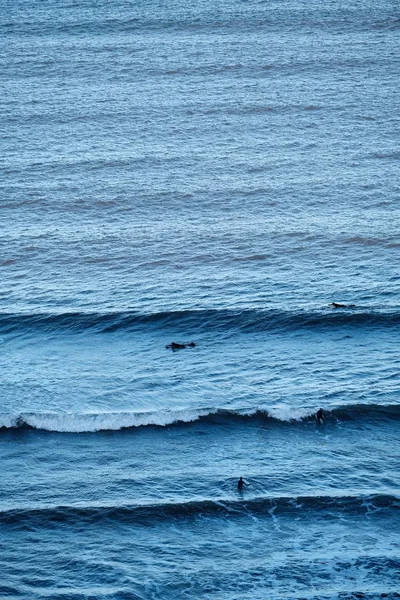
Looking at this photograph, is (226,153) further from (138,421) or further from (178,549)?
(178,549)

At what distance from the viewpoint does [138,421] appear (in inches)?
1106

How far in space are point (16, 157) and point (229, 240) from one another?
1627 centimetres

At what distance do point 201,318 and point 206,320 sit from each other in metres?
0.23

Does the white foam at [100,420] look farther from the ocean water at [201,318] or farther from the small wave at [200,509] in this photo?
the small wave at [200,509]

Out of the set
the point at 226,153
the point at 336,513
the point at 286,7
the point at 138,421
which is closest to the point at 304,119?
the point at 226,153

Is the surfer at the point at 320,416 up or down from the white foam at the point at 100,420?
down

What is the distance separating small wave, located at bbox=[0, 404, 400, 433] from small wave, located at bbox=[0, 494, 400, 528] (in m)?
3.94

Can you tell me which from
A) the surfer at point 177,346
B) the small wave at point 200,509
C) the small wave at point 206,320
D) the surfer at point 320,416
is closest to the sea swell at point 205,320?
the small wave at point 206,320

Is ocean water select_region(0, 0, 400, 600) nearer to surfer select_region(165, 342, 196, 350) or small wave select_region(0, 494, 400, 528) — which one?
small wave select_region(0, 494, 400, 528)

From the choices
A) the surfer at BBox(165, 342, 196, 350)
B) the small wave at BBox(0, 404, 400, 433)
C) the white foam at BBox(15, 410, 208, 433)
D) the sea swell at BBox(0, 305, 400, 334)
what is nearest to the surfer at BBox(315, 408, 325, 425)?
the small wave at BBox(0, 404, 400, 433)

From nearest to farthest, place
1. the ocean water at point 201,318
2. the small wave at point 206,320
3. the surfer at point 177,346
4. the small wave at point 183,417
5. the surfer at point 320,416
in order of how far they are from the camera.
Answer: the ocean water at point 201,318
the surfer at point 320,416
the small wave at point 183,417
the surfer at point 177,346
the small wave at point 206,320

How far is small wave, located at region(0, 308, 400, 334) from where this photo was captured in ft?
110

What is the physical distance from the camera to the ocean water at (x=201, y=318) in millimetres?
22984

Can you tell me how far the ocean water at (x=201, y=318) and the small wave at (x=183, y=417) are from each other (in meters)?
0.06
